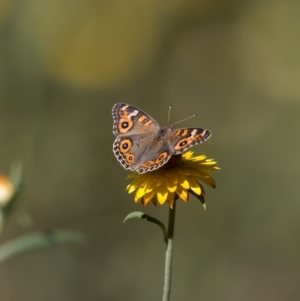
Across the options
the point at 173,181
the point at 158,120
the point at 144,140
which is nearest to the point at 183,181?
the point at 173,181

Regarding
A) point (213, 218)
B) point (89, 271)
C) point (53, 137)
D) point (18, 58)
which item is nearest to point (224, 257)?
point (213, 218)

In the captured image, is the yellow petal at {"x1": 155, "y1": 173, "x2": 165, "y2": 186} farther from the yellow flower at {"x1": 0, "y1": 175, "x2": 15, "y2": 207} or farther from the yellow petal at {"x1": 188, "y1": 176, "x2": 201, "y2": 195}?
the yellow flower at {"x1": 0, "y1": 175, "x2": 15, "y2": 207}

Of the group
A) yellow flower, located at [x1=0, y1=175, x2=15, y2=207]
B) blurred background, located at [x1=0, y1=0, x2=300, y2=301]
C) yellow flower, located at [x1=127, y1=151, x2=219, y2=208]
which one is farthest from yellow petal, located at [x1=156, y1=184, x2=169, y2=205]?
blurred background, located at [x1=0, y1=0, x2=300, y2=301]

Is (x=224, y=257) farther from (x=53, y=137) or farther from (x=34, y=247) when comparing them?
(x=34, y=247)

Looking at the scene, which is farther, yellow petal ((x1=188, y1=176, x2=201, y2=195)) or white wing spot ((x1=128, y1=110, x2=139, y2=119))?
white wing spot ((x1=128, y1=110, x2=139, y2=119))

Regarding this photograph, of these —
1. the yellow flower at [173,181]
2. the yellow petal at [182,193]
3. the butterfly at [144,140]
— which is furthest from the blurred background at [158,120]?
the yellow petal at [182,193]

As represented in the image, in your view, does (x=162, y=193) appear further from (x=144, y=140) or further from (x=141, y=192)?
(x=144, y=140)
